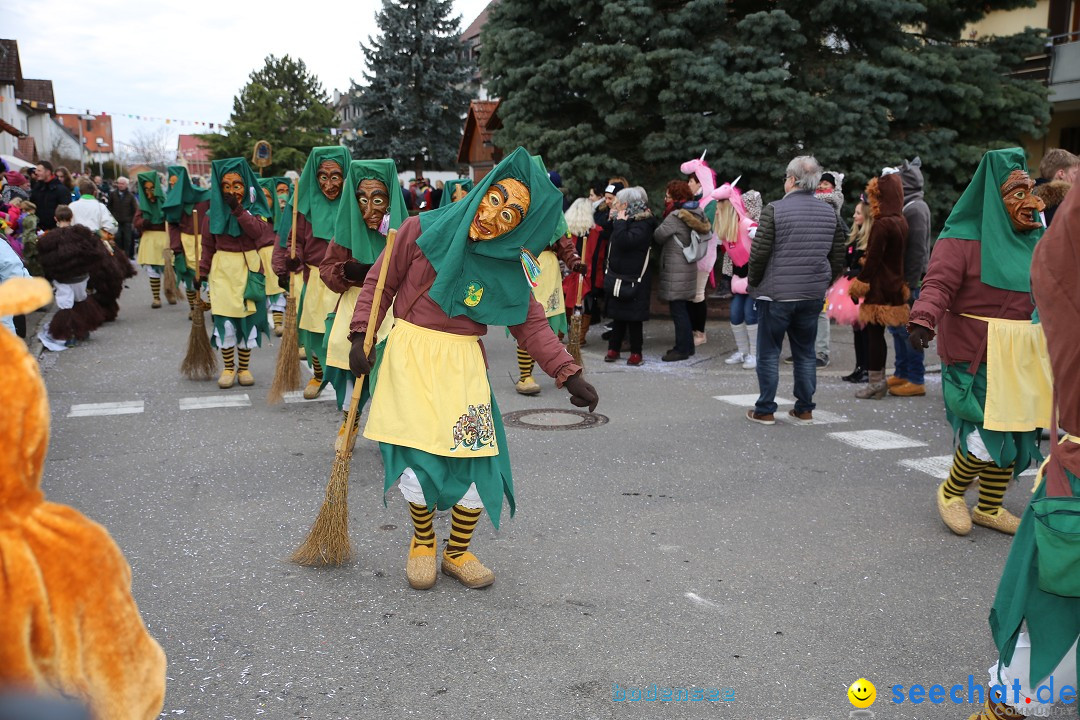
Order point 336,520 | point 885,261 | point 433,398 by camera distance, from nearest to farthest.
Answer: point 433,398 < point 336,520 < point 885,261

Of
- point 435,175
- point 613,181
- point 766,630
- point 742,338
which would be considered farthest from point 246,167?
point 435,175

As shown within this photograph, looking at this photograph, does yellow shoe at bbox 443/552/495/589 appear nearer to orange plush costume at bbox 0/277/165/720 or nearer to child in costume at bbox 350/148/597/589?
child in costume at bbox 350/148/597/589

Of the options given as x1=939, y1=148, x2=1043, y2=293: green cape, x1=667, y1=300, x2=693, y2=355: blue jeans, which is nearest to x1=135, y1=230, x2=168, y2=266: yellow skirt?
x1=667, y1=300, x2=693, y2=355: blue jeans

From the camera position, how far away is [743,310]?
32.4 ft

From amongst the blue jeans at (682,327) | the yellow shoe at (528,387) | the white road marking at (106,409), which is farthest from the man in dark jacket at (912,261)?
the white road marking at (106,409)

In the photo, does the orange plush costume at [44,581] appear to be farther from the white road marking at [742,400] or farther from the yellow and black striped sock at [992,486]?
the white road marking at [742,400]

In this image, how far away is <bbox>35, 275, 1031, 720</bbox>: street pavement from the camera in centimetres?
338

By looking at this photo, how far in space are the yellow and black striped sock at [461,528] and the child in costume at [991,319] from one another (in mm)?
2438

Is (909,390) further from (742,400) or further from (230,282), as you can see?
(230,282)

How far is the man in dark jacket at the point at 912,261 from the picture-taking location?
8227mm

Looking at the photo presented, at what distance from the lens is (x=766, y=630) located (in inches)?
151

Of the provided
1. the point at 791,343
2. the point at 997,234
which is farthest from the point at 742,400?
the point at 997,234

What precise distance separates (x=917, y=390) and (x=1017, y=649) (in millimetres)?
6321

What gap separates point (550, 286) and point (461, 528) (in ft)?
15.3
